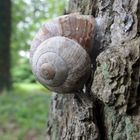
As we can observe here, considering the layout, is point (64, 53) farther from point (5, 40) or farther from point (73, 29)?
point (5, 40)

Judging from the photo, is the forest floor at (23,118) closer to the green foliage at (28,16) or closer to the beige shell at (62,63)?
the beige shell at (62,63)

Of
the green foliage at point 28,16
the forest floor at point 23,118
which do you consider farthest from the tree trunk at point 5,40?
the green foliage at point 28,16

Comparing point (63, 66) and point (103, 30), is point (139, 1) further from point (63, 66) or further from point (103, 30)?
point (63, 66)

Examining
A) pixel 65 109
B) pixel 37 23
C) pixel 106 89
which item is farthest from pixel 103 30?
pixel 37 23

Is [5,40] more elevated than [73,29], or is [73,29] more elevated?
[73,29]

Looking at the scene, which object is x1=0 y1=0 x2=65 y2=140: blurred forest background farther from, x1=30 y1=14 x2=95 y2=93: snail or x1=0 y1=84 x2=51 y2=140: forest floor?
x1=30 y1=14 x2=95 y2=93: snail

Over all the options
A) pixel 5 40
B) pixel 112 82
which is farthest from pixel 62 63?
pixel 5 40

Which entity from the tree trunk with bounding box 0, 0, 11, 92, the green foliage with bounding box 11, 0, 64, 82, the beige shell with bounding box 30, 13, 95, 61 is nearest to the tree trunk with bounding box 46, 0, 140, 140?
the beige shell with bounding box 30, 13, 95, 61

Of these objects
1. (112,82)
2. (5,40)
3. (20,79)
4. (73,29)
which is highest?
(73,29)
